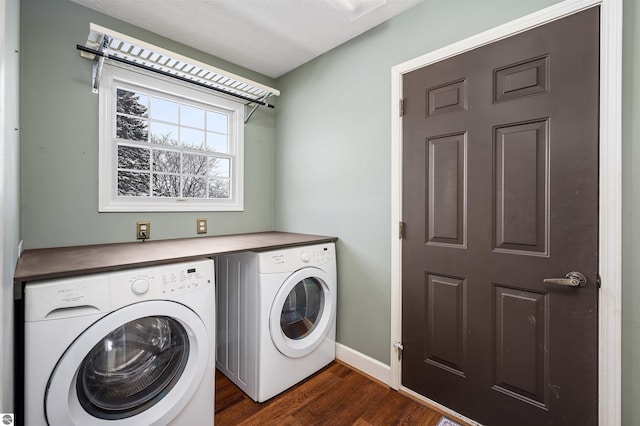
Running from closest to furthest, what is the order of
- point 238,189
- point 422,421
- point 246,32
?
point 422,421, point 246,32, point 238,189

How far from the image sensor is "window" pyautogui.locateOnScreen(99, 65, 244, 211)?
193 centimetres

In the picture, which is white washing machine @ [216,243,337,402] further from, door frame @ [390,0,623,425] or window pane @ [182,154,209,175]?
door frame @ [390,0,623,425]

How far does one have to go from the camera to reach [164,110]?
86.7 inches

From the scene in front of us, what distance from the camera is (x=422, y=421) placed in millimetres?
1595

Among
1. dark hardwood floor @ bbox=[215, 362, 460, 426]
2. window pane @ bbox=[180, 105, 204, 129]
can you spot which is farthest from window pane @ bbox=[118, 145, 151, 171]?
dark hardwood floor @ bbox=[215, 362, 460, 426]

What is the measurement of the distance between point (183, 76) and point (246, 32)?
0.56 meters

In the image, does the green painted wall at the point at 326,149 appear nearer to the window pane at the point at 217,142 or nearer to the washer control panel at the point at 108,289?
the window pane at the point at 217,142

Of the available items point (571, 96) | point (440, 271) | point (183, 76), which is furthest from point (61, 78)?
point (571, 96)

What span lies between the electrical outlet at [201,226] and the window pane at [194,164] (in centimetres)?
41

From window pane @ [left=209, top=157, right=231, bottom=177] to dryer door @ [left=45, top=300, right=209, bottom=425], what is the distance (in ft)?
4.71

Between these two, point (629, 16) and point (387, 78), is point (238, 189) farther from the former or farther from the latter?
point (629, 16)

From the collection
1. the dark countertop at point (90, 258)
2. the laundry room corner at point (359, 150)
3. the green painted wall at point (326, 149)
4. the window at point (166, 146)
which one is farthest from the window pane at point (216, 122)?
the dark countertop at point (90, 258)

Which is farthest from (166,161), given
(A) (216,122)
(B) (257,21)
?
(B) (257,21)

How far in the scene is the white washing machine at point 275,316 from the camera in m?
1.75
